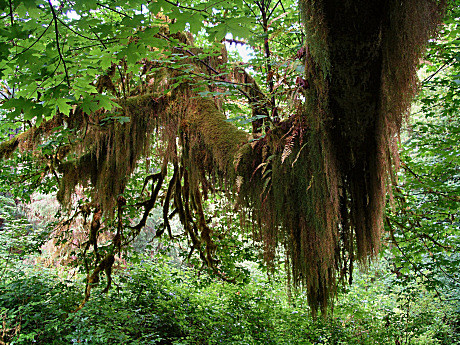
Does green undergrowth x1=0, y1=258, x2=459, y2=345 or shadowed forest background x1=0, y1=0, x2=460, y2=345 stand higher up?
shadowed forest background x1=0, y1=0, x2=460, y2=345

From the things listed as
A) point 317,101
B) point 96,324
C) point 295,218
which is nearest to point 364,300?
point 96,324

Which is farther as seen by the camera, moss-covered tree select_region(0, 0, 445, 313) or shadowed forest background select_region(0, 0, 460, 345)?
shadowed forest background select_region(0, 0, 460, 345)

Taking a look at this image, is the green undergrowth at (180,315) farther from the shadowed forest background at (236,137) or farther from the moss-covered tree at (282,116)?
the moss-covered tree at (282,116)

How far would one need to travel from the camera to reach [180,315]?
592cm

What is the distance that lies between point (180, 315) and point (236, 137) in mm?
4514

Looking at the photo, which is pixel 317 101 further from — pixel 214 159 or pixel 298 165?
pixel 214 159

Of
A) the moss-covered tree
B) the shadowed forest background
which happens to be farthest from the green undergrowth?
the moss-covered tree

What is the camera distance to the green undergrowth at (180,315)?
4793mm

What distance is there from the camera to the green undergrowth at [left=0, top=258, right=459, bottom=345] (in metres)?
4.79

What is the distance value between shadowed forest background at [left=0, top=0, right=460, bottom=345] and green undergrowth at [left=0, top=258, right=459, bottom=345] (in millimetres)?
43

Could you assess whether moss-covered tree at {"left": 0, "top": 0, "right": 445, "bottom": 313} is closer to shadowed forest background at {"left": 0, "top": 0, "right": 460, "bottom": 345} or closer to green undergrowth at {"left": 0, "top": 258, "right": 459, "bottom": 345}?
shadowed forest background at {"left": 0, "top": 0, "right": 460, "bottom": 345}

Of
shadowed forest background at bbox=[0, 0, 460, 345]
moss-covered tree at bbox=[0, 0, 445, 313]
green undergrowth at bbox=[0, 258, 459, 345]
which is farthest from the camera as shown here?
green undergrowth at bbox=[0, 258, 459, 345]

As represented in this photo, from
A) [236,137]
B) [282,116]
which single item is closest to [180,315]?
[236,137]

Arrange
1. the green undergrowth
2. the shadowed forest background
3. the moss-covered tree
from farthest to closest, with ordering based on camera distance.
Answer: the green undergrowth, the shadowed forest background, the moss-covered tree
